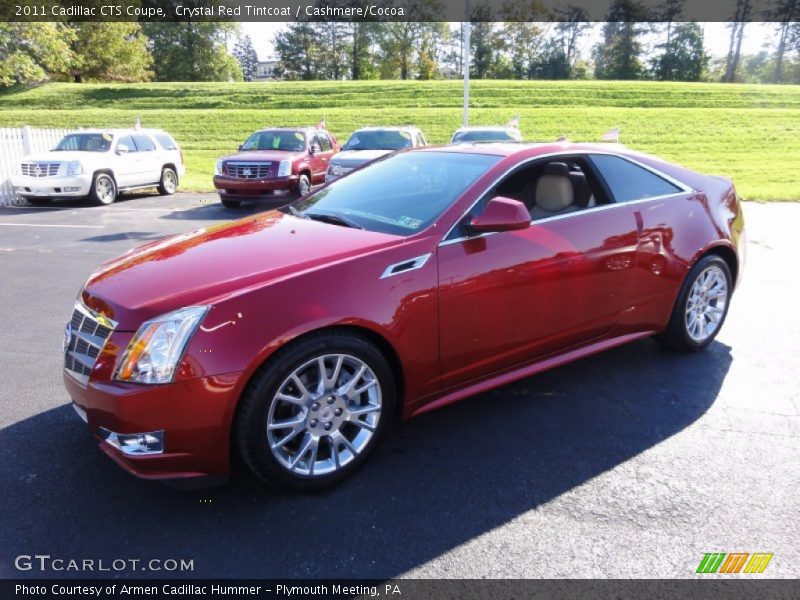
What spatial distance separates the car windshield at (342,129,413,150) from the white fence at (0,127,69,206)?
7572mm

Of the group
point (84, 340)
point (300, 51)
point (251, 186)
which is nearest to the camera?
point (84, 340)

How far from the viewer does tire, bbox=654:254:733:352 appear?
4.40 metres

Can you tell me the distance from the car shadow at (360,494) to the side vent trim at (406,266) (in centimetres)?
100

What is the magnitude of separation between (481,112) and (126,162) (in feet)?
82.0

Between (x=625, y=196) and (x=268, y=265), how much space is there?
2.47 meters

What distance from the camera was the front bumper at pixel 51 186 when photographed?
13203mm

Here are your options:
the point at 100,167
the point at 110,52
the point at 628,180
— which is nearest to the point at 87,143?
the point at 100,167

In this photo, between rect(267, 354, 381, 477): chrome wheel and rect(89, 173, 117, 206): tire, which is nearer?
rect(267, 354, 381, 477): chrome wheel

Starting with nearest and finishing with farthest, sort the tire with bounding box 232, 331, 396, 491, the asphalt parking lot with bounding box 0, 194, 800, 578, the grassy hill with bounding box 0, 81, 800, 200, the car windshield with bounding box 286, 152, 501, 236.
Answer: the asphalt parking lot with bounding box 0, 194, 800, 578, the tire with bounding box 232, 331, 396, 491, the car windshield with bounding box 286, 152, 501, 236, the grassy hill with bounding box 0, 81, 800, 200

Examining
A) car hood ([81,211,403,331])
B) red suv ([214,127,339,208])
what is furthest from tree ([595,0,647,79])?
car hood ([81,211,403,331])

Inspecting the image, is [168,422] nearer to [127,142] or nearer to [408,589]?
[408,589]

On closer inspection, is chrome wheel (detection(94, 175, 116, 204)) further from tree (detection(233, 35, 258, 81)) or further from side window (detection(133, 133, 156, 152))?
tree (detection(233, 35, 258, 81))

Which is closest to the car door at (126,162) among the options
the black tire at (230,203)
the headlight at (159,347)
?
the black tire at (230,203)

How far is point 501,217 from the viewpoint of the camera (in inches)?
126
